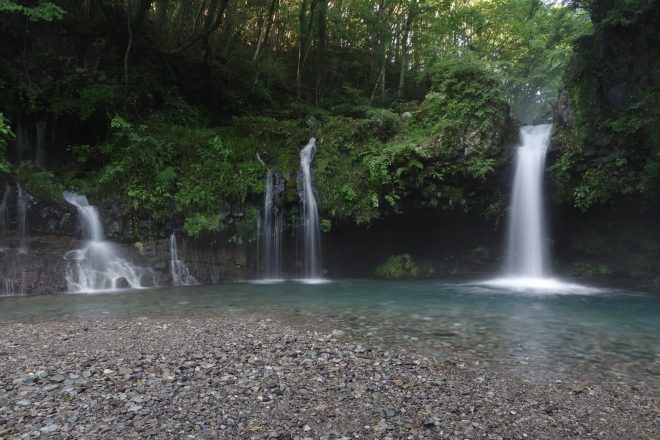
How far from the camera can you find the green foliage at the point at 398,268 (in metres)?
14.1

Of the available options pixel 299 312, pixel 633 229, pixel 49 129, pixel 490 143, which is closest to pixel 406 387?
pixel 299 312

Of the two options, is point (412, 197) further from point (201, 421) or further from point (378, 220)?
point (201, 421)

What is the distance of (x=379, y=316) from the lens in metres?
7.48

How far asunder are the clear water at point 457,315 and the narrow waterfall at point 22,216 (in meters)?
2.21

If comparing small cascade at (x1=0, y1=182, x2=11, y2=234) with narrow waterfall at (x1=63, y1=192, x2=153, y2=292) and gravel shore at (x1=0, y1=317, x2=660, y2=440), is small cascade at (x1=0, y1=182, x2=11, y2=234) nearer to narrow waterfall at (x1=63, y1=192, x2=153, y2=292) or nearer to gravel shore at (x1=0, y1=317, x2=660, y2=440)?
narrow waterfall at (x1=63, y1=192, x2=153, y2=292)

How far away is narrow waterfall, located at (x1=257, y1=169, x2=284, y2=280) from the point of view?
1326cm

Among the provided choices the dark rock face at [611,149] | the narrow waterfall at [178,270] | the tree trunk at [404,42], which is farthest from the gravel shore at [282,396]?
the tree trunk at [404,42]

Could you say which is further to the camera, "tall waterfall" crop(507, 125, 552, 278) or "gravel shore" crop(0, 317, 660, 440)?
"tall waterfall" crop(507, 125, 552, 278)

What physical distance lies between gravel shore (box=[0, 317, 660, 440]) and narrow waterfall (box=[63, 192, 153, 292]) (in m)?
5.83

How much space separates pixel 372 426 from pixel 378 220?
10830mm

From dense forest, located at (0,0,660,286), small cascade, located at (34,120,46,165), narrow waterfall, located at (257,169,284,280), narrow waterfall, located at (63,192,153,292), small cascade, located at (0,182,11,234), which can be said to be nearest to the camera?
narrow waterfall, located at (63,192,153,292)

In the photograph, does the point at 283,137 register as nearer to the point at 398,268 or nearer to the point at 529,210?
the point at 398,268

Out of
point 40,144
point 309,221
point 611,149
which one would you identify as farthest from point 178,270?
point 611,149

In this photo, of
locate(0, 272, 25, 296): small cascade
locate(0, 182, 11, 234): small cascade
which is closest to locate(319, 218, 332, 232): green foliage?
locate(0, 272, 25, 296): small cascade
